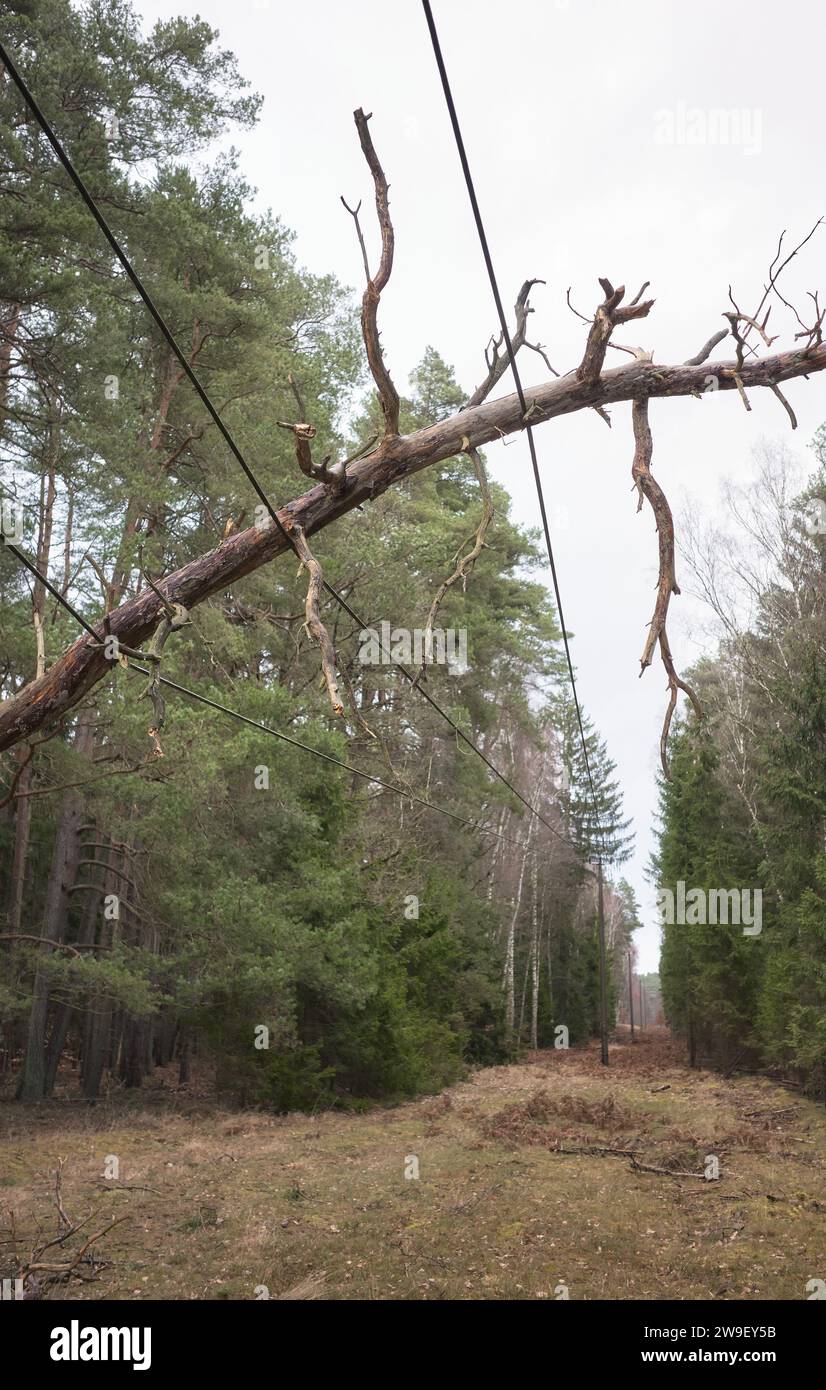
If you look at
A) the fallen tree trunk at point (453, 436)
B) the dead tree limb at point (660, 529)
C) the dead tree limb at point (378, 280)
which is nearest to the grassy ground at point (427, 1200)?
the dead tree limb at point (660, 529)

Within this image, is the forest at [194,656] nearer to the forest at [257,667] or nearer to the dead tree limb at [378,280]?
the forest at [257,667]

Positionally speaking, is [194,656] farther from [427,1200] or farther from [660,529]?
[660,529]

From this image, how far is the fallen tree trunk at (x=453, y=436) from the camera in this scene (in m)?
4.79

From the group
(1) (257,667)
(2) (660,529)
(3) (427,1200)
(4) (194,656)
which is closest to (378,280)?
(2) (660,529)

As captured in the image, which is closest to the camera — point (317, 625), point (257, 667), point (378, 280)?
point (317, 625)

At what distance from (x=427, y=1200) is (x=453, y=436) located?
9341 millimetres

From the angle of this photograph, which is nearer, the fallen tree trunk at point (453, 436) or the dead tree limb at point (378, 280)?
the dead tree limb at point (378, 280)

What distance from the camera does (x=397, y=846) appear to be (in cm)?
2052

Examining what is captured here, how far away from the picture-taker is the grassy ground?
8266 mm

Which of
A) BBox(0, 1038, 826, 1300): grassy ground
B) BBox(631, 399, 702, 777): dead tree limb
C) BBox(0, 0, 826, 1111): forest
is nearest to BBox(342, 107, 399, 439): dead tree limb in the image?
BBox(0, 0, 826, 1111): forest

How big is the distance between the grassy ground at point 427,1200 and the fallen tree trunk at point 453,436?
235 inches

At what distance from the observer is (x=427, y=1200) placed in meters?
11.1

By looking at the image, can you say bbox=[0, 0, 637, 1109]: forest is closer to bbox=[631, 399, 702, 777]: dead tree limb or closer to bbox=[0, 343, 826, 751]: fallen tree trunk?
bbox=[0, 343, 826, 751]: fallen tree trunk
